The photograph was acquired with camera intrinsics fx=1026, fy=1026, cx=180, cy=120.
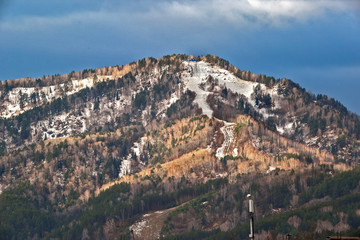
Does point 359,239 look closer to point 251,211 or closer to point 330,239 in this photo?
point 330,239

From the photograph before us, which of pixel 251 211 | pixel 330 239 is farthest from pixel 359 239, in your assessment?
pixel 251 211

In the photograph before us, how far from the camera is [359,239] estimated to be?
14812 cm

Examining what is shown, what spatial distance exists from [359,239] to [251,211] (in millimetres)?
16043

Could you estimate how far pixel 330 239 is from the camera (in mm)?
148875

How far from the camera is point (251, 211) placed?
490 feet

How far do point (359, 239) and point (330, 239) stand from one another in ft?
13.6

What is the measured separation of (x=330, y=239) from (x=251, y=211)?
12.1m
